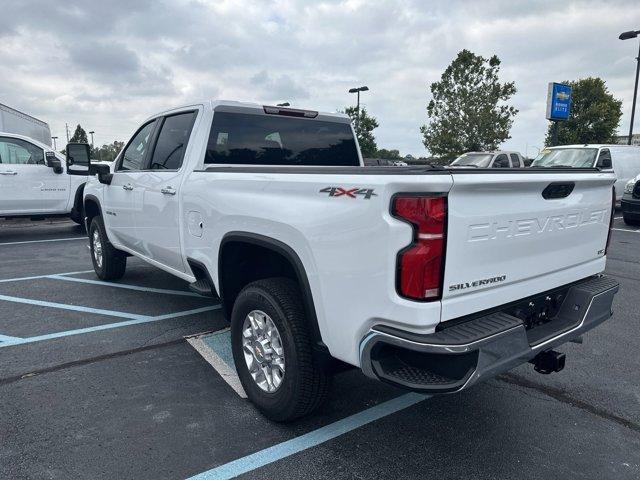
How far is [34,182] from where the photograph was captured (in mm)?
9867

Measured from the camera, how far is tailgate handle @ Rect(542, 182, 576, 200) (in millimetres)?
2562

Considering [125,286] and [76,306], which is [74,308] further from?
[125,286]

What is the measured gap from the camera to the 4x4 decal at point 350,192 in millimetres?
2164

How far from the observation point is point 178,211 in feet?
12.7

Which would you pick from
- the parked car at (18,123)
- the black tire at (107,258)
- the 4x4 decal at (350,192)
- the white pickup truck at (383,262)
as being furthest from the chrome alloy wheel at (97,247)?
the parked car at (18,123)

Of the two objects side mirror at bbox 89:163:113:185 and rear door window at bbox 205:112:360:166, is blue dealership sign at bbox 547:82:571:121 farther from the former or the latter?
side mirror at bbox 89:163:113:185

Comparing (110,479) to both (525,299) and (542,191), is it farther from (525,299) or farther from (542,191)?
(542,191)

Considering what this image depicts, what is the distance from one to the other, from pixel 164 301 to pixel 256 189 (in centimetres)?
304

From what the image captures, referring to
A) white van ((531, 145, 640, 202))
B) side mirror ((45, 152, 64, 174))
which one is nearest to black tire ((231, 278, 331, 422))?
side mirror ((45, 152, 64, 174))

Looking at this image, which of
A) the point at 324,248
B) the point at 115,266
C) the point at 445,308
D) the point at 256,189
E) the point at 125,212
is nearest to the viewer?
the point at 445,308

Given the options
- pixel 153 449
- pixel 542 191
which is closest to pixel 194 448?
pixel 153 449

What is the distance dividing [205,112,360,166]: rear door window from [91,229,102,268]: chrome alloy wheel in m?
2.98

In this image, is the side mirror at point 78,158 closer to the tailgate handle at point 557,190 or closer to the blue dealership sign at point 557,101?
the tailgate handle at point 557,190

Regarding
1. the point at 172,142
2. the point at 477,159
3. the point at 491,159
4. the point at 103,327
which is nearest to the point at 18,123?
the point at 103,327
